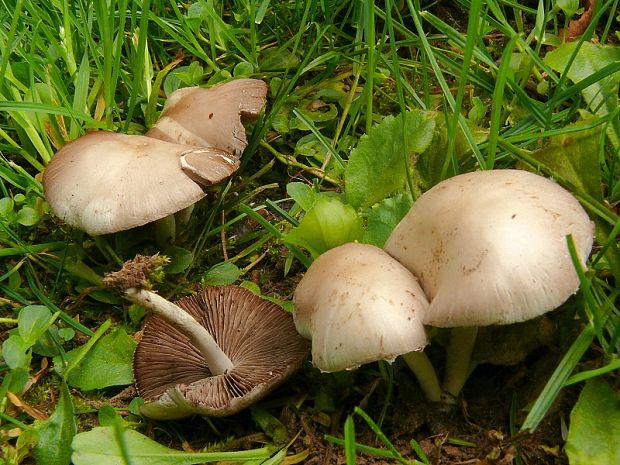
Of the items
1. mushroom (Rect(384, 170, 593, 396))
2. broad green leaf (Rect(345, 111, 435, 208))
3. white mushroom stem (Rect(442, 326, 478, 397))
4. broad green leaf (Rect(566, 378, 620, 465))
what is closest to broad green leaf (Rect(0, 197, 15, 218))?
broad green leaf (Rect(345, 111, 435, 208))

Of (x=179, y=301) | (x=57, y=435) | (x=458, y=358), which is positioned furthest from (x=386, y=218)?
(x=57, y=435)

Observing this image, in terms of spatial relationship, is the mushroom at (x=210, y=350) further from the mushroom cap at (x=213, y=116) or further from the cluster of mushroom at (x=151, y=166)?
the mushroom cap at (x=213, y=116)

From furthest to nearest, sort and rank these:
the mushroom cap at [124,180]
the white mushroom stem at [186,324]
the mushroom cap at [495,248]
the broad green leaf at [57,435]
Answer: the mushroom cap at [124,180], the broad green leaf at [57,435], the white mushroom stem at [186,324], the mushroom cap at [495,248]

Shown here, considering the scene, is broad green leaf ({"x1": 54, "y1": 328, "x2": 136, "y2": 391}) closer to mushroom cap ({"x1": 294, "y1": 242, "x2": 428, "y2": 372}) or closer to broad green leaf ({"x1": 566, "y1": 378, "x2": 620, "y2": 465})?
mushroom cap ({"x1": 294, "y1": 242, "x2": 428, "y2": 372})

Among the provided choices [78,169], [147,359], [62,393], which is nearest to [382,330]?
[147,359]

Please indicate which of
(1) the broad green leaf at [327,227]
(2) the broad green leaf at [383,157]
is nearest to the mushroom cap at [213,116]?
(2) the broad green leaf at [383,157]

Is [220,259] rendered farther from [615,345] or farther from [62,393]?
[615,345]

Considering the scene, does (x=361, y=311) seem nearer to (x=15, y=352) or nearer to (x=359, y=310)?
(x=359, y=310)
